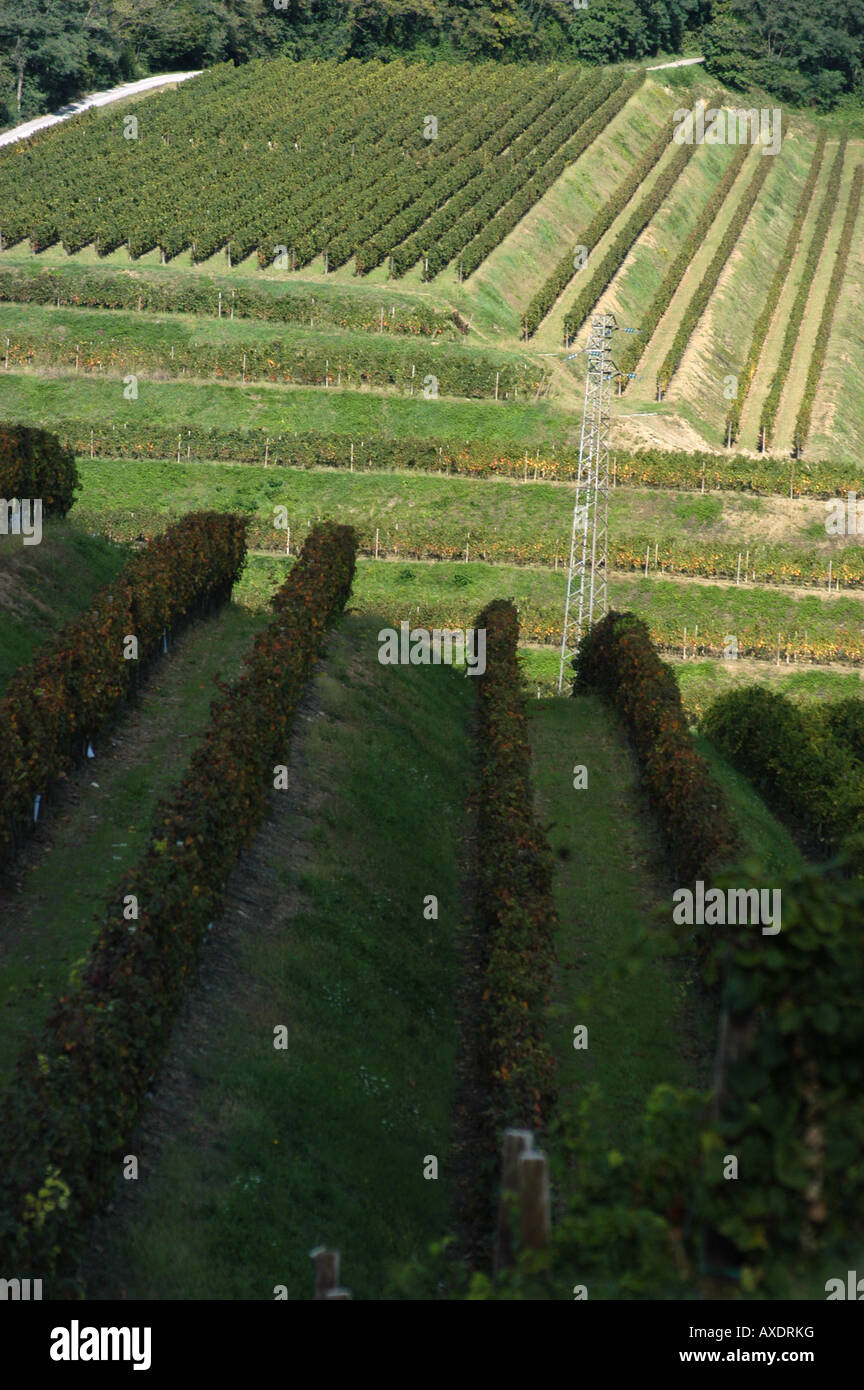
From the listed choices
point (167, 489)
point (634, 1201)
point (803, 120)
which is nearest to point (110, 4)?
point (803, 120)

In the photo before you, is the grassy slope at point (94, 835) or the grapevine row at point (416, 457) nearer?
the grassy slope at point (94, 835)

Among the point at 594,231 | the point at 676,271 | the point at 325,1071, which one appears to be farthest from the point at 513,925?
the point at 594,231

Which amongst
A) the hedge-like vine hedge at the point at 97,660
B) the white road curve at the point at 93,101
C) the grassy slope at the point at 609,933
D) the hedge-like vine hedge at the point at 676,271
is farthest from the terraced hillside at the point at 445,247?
the grassy slope at the point at 609,933

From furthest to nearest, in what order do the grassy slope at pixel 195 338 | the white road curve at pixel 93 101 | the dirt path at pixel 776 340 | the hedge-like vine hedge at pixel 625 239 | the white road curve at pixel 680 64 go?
the white road curve at pixel 680 64, the white road curve at pixel 93 101, the hedge-like vine hedge at pixel 625 239, the dirt path at pixel 776 340, the grassy slope at pixel 195 338

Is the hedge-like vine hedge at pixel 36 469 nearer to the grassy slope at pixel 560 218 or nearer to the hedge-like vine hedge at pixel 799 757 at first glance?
the hedge-like vine hedge at pixel 799 757

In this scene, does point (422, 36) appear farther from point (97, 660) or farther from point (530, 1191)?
point (530, 1191)

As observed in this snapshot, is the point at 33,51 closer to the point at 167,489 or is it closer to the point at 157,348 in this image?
the point at 157,348

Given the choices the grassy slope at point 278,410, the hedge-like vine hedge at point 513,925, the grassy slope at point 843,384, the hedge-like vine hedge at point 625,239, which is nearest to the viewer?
the hedge-like vine hedge at point 513,925

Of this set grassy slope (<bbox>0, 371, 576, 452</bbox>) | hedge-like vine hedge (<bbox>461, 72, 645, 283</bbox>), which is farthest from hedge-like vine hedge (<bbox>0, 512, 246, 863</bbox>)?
hedge-like vine hedge (<bbox>461, 72, 645, 283</bbox>)
